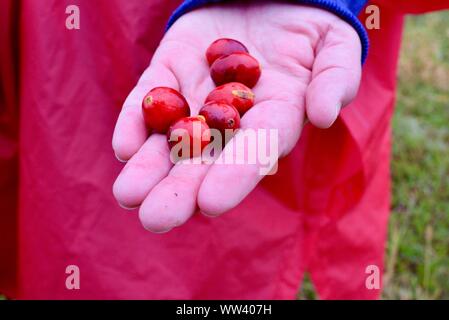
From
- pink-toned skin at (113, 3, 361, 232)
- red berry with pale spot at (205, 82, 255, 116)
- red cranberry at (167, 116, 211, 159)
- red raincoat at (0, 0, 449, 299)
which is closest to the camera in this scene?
pink-toned skin at (113, 3, 361, 232)

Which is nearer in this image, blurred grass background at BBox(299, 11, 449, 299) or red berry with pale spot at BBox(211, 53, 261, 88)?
red berry with pale spot at BBox(211, 53, 261, 88)

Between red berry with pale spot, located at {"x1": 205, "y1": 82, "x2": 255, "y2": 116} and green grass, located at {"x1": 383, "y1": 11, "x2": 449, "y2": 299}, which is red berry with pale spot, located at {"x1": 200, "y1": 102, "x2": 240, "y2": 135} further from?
green grass, located at {"x1": 383, "y1": 11, "x2": 449, "y2": 299}

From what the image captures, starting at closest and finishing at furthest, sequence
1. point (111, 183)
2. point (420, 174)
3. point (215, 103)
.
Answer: point (215, 103) → point (111, 183) → point (420, 174)

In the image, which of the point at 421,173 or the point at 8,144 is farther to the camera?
the point at 421,173

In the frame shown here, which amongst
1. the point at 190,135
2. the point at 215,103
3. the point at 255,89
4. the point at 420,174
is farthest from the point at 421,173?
the point at 190,135

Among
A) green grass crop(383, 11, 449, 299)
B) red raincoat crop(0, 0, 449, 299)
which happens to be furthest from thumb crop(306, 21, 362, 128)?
green grass crop(383, 11, 449, 299)

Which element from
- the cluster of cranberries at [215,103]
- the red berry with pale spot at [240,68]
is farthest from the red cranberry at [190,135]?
the red berry with pale spot at [240,68]

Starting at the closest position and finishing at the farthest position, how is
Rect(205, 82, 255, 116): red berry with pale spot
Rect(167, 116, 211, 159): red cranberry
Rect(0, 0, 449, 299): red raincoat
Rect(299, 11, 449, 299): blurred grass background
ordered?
Rect(167, 116, 211, 159): red cranberry, Rect(205, 82, 255, 116): red berry with pale spot, Rect(0, 0, 449, 299): red raincoat, Rect(299, 11, 449, 299): blurred grass background

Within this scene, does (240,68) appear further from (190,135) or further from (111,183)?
(111,183)
